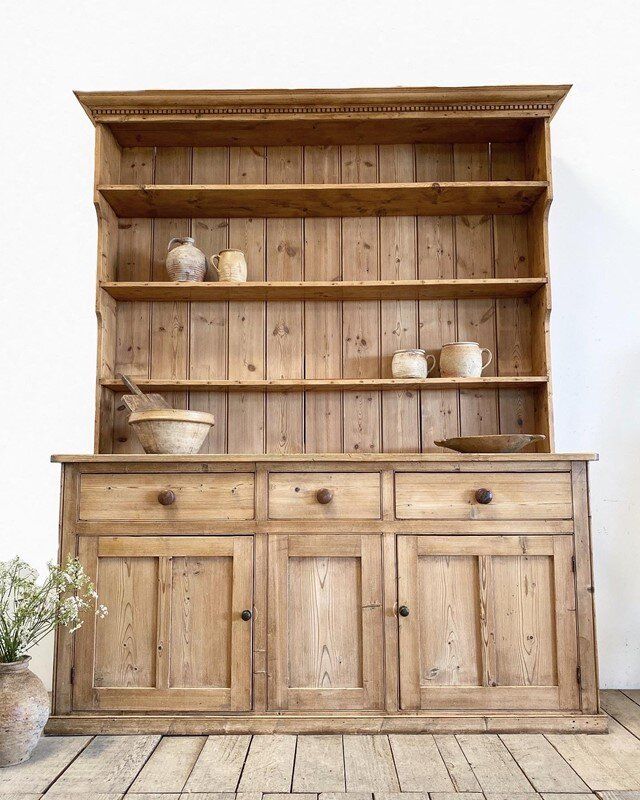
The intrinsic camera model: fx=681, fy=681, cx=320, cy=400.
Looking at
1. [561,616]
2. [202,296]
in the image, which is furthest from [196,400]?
[561,616]

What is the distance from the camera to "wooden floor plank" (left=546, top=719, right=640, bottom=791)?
1818mm

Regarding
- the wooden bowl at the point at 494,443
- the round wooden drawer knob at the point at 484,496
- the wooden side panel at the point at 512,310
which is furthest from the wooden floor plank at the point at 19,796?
the wooden side panel at the point at 512,310

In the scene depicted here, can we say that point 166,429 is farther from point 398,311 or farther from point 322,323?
point 398,311

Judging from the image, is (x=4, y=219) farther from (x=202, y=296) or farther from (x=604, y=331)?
(x=604, y=331)

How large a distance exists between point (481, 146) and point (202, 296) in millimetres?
1335

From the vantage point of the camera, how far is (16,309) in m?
2.95

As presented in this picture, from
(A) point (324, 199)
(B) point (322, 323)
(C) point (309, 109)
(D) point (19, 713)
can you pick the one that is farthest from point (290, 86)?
(D) point (19, 713)

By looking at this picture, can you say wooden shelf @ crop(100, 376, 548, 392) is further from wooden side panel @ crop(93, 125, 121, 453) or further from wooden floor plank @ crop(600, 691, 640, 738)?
wooden floor plank @ crop(600, 691, 640, 738)

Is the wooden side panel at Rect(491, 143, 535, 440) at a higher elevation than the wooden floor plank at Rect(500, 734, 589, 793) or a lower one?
higher

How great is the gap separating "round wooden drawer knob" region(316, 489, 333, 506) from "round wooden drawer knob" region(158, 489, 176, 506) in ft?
1.56

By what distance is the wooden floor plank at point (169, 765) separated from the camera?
1795mm

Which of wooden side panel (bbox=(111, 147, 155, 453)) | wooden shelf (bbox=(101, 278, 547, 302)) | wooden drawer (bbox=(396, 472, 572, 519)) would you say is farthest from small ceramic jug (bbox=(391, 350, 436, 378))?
wooden side panel (bbox=(111, 147, 155, 453))

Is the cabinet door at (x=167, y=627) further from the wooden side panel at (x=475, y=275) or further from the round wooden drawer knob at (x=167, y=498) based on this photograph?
the wooden side panel at (x=475, y=275)

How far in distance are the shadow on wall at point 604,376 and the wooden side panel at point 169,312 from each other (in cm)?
155
